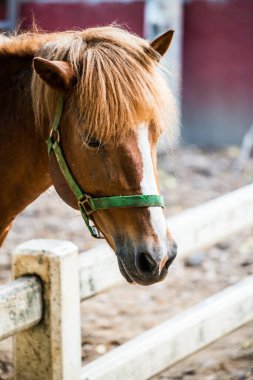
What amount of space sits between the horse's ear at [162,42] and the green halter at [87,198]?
45 cm

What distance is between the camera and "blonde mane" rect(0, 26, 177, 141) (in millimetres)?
2393

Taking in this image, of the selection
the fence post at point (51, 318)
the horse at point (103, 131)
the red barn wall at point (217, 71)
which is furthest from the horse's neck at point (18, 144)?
the red barn wall at point (217, 71)

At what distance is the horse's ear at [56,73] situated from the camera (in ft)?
7.83

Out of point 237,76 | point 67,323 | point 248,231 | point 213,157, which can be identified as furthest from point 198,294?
point 237,76

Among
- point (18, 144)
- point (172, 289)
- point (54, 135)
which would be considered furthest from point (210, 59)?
point (54, 135)

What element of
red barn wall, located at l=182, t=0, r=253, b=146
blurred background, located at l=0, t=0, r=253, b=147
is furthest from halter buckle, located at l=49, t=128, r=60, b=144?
red barn wall, located at l=182, t=0, r=253, b=146

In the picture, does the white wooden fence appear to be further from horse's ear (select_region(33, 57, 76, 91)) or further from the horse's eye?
horse's ear (select_region(33, 57, 76, 91))

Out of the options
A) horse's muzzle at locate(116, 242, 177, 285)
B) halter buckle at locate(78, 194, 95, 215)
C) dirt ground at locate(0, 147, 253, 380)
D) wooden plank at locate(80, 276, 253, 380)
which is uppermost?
halter buckle at locate(78, 194, 95, 215)

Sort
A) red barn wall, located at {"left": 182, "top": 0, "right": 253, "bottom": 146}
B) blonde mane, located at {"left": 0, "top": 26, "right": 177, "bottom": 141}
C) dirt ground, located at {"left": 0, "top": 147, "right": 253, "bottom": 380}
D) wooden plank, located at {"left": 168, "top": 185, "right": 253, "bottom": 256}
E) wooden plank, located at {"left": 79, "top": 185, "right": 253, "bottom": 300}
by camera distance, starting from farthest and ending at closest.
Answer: red barn wall, located at {"left": 182, "top": 0, "right": 253, "bottom": 146} → dirt ground, located at {"left": 0, "top": 147, "right": 253, "bottom": 380} → wooden plank, located at {"left": 168, "top": 185, "right": 253, "bottom": 256} → wooden plank, located at {"left": 79, "top": 185, "right": 253, "bottom": 300} → blonde mane, located at {"left": 0, "top": 26, "right": 177, "bottom": 141}

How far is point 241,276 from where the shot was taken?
5.32 meters

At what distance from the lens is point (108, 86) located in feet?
7.95

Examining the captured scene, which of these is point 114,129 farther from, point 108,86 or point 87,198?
point 87,198

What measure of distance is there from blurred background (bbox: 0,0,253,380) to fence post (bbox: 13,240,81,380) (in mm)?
450

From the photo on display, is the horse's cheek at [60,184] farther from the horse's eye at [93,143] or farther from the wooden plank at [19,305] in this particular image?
the wooden plank at [19,305]
